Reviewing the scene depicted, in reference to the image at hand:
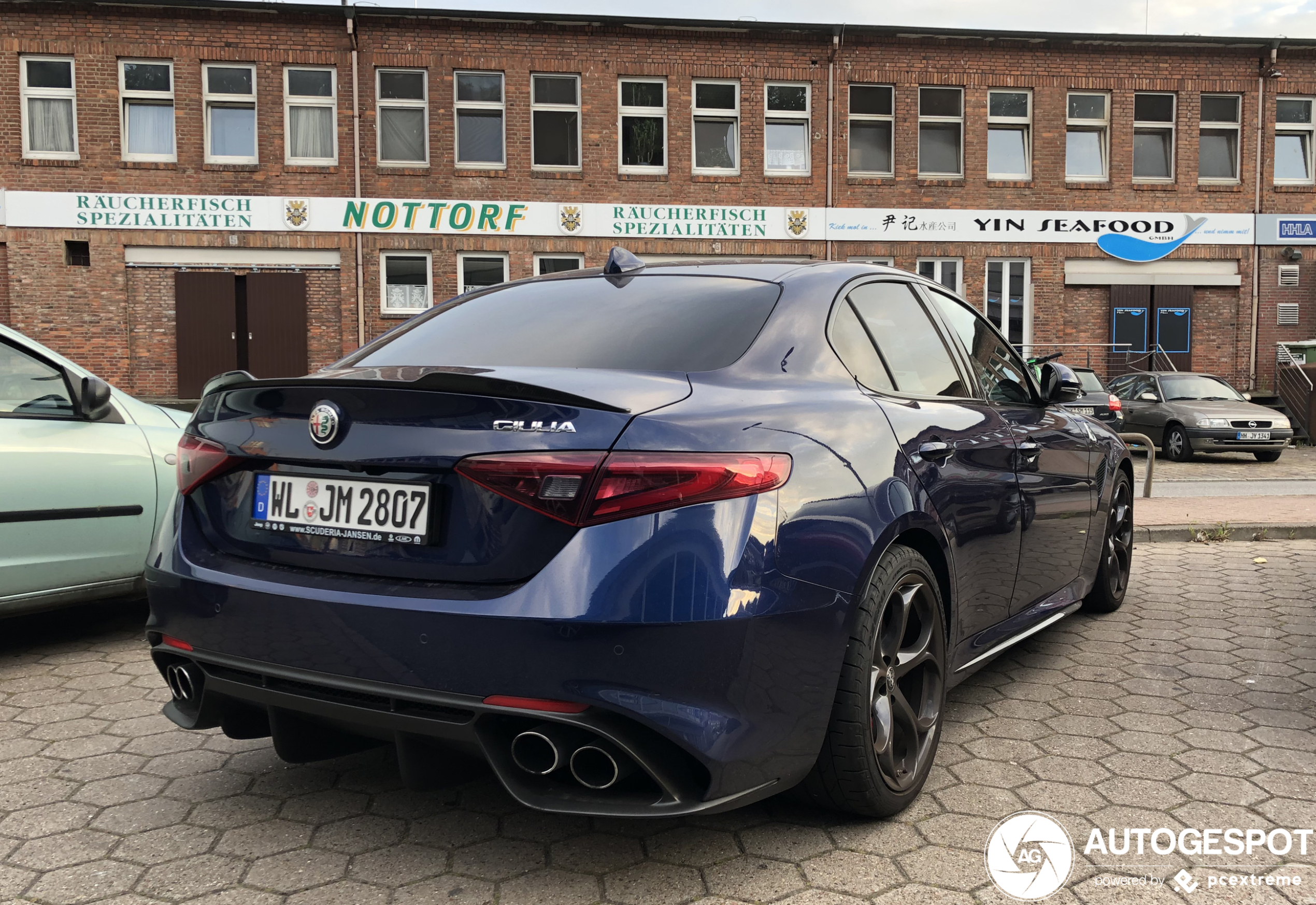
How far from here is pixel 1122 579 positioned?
18.2 feet

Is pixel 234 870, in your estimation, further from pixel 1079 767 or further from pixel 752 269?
pixel 1079 767

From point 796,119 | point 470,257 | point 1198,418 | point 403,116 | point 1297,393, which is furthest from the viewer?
point 796,119

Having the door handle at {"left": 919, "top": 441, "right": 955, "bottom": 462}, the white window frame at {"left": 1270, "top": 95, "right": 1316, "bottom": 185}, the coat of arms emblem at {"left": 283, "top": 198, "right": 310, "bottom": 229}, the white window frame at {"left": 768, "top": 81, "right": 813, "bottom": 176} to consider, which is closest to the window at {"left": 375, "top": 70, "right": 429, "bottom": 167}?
the coat of arms emblem at {"left": 283, "top": 198, "right": 310, "bottom": 229}

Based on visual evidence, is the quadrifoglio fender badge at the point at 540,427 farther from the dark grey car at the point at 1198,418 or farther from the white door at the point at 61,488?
A: the dark grey car at the point at 1198,418

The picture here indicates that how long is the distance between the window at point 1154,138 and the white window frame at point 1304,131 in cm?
254

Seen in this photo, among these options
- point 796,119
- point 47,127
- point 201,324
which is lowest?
point 201,324

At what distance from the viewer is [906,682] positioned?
2.93 meters

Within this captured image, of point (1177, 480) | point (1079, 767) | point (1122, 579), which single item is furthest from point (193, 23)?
point (1079, 767)

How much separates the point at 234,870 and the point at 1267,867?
2.45m

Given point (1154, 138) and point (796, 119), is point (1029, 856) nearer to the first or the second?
point (796, 119)

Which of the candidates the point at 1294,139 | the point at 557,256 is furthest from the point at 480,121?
the point at 1294,139

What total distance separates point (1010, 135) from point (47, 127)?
2029 centimetres

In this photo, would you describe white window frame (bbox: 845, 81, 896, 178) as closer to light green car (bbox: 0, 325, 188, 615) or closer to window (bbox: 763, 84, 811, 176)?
window (bbox: 763, 84, 811, 176)

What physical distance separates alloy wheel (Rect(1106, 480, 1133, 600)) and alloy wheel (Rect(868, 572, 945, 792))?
2449 mm
